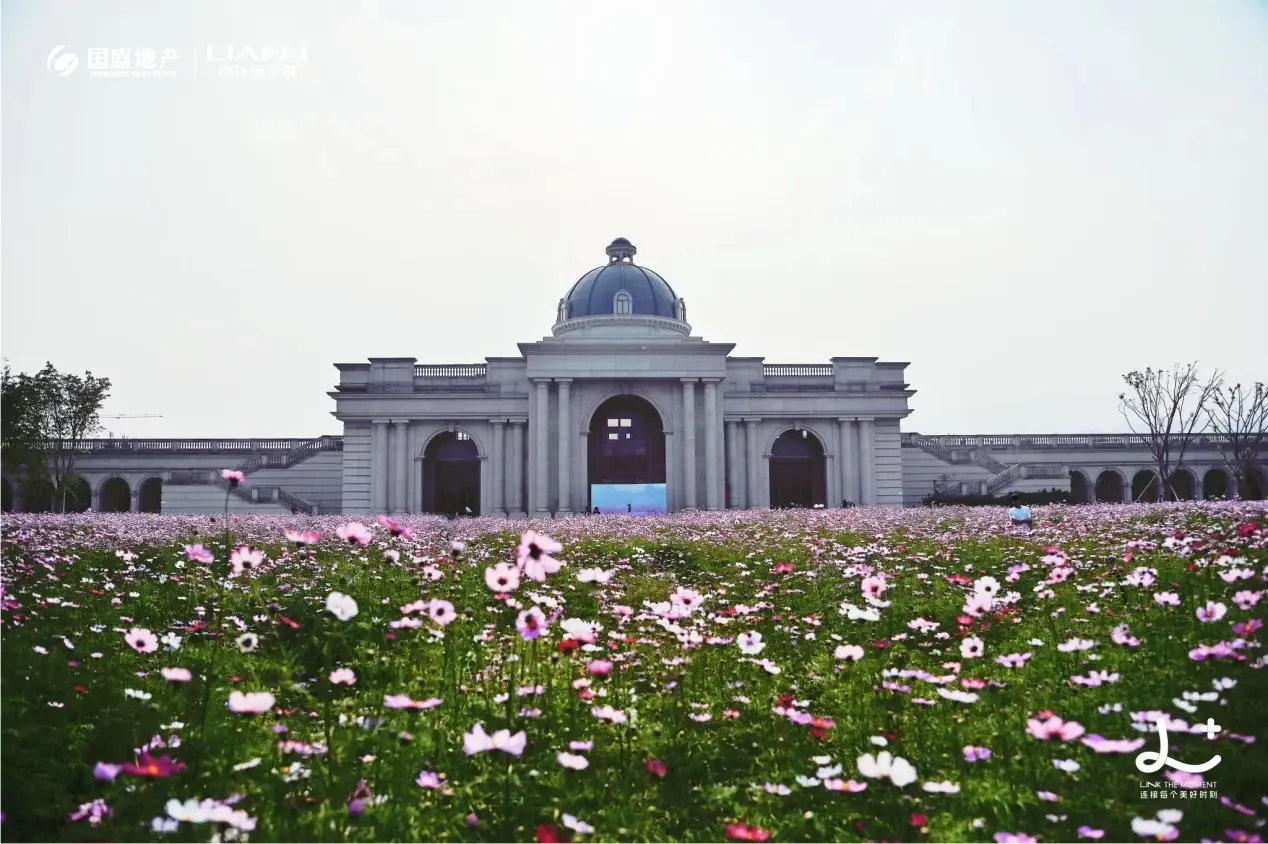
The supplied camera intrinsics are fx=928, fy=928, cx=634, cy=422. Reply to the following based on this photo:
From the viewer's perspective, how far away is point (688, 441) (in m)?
42.7

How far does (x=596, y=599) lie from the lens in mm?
10766

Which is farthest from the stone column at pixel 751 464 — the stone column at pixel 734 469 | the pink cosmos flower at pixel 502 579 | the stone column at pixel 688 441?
the pink cosmos flower at pixel 502 579

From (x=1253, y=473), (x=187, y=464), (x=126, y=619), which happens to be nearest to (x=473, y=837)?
(x=126, y=619)

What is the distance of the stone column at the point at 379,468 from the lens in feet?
143

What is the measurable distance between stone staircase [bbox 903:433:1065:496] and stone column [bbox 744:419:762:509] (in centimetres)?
962

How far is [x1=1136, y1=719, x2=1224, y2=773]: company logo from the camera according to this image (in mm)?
4625

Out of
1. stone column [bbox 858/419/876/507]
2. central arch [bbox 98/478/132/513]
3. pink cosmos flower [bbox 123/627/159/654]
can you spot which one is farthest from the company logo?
central arch [bbox 98/478/132/513]

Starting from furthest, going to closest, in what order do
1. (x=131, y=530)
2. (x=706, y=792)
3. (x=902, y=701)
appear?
(x=131, y=530), (x=902, y=701), (x=706, y=792)

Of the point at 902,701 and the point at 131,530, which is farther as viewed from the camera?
the point at 131,530

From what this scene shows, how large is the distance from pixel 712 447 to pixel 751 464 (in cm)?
313

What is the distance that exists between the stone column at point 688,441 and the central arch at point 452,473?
10.6m

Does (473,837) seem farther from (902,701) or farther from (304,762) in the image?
(902,701)

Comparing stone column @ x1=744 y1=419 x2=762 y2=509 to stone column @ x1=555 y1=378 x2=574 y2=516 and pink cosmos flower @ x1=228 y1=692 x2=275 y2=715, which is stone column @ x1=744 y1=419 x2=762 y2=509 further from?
pink cosmos flower @ x1=228 y1=692 x2=275 y2=715

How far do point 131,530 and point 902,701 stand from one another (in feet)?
46.4
